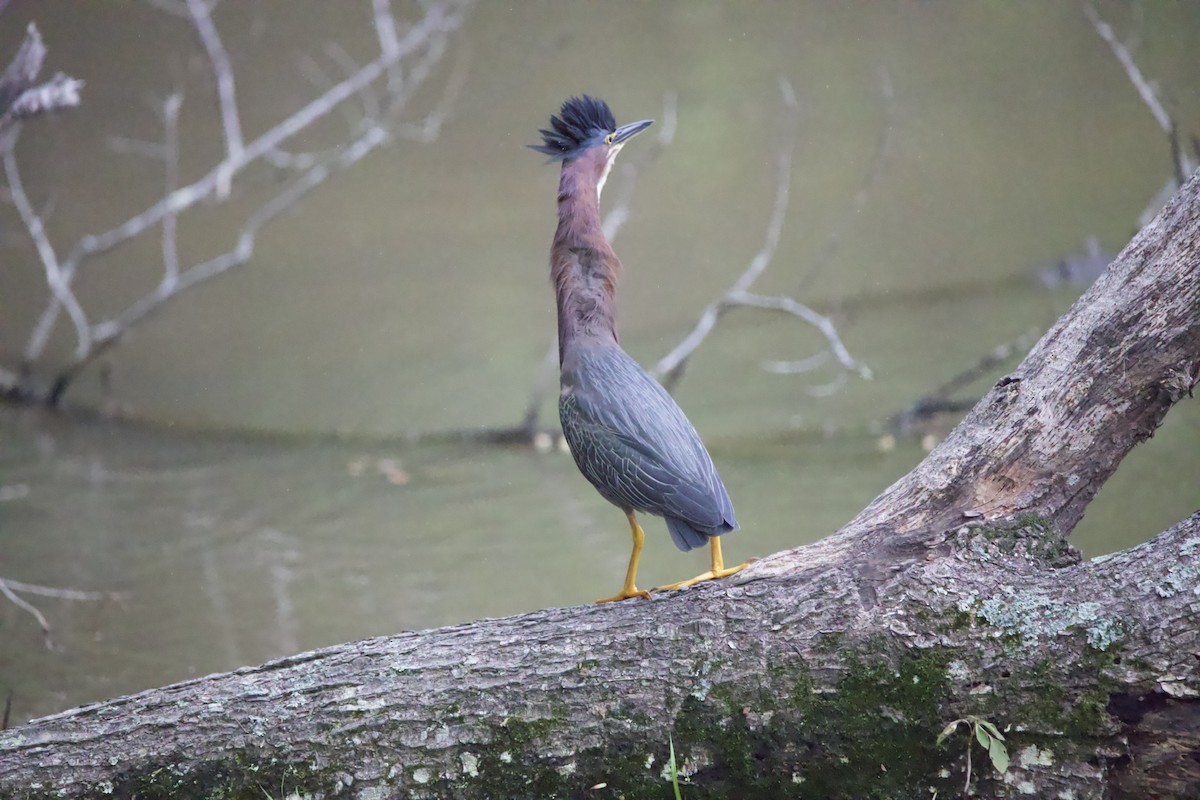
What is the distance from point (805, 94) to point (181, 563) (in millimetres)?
2609

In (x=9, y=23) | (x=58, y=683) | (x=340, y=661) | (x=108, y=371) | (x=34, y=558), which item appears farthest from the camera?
(x=108, y=371)

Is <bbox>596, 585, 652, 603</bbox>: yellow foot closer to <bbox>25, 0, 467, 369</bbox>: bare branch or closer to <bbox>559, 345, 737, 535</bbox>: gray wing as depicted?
<bbox>559, 345, 737, 535</bbox>: gray wing

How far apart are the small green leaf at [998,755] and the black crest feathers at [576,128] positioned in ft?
3.73

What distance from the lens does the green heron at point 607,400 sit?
1.63m

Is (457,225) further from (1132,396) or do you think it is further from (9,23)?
(1132,396)

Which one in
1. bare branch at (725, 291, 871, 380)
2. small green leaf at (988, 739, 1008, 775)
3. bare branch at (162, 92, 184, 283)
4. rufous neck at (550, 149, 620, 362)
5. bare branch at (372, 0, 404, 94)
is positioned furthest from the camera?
bare branch at (372, 0, 404, 94)

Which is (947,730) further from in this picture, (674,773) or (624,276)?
(624,276)

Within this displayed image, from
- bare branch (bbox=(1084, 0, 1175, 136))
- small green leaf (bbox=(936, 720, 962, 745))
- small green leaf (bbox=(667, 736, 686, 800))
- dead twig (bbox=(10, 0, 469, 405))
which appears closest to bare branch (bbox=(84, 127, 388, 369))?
dead twig (bbox=(10, 0, 469, 405))

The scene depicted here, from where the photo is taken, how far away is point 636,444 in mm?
1689

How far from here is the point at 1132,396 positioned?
1610 mm

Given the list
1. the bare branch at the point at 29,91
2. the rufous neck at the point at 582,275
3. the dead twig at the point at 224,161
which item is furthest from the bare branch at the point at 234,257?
the rufous neck at the point at 582,275

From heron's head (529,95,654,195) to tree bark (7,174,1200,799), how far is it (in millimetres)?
785

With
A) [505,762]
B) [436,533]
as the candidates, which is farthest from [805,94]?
[505,762]

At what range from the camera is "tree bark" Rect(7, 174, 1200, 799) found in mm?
1354
